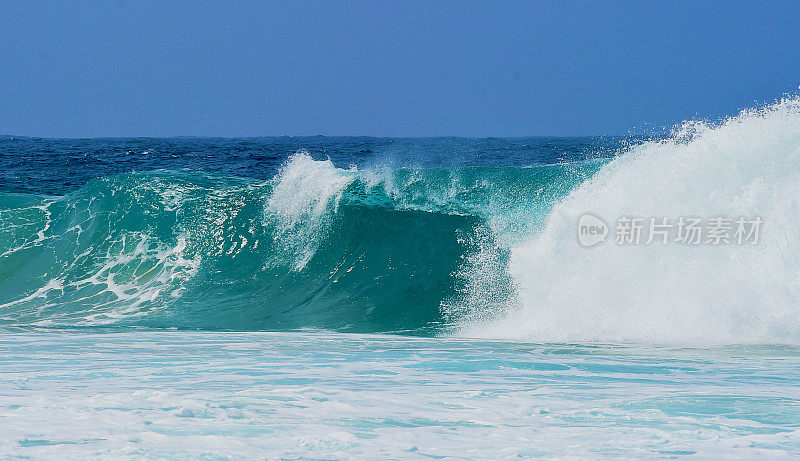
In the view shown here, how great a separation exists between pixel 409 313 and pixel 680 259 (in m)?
3.37

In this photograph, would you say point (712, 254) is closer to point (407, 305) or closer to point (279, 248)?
point (407, 305)

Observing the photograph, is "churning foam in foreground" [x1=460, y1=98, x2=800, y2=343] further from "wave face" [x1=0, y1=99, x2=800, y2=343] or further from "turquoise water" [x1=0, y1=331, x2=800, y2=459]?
Result: "turquoise water" [x1=0, y1=331, x2=800, y2=459]

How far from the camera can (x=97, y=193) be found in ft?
48.2

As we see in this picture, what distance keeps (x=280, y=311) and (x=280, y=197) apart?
401 centimetres

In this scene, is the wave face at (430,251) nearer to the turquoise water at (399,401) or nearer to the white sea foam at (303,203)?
the white sea foam at (303,203)

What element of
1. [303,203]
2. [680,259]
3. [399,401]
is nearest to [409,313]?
[680,259]

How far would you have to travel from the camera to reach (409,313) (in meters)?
9.73

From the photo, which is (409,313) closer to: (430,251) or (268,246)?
(430,251)

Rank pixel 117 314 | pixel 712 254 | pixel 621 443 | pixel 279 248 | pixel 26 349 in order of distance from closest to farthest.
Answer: pixel 621 443 < pixel 26 349 < pixel 712 254 < pixel 117 314 < pixel 279 248

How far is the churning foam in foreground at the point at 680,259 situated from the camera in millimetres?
7246

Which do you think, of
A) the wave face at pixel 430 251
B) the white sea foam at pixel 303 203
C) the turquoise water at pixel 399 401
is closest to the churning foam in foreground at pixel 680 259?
the wave face at pixel 430 251

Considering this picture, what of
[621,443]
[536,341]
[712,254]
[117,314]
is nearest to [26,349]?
[117,314]

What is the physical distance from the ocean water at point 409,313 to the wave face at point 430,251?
4cm

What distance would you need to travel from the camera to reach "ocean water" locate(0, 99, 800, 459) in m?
3.80
